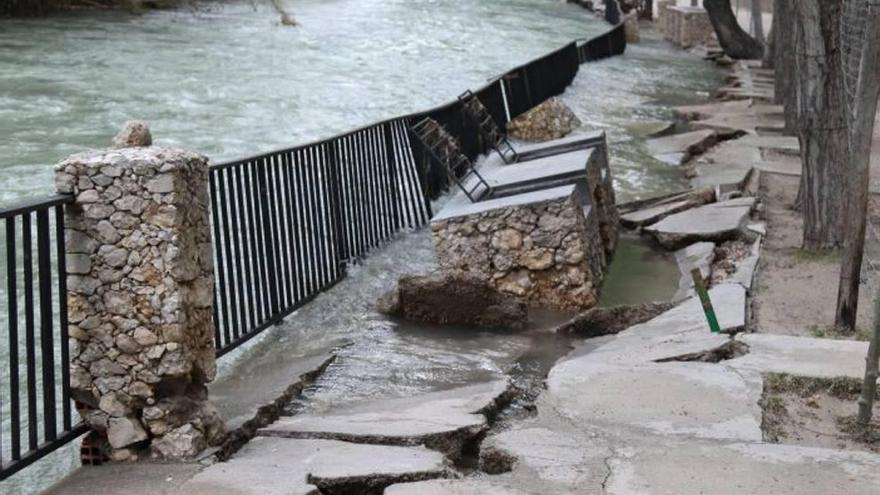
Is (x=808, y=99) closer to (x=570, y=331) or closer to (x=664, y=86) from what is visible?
(x=570, y=331)

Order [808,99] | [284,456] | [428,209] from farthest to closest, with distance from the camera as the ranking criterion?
[428,209]
[808,99]
[284,456]

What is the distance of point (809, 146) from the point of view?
10.6 metres

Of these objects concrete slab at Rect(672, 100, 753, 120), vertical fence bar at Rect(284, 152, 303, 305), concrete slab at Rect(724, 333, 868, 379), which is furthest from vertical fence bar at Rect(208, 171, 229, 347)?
concrete slab at Rect(672, 100, 753, 120)

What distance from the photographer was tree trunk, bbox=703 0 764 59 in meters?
31.9

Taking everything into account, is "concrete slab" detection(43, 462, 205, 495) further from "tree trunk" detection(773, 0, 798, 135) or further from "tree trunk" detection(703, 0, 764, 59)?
"tree trunk" detection(703, 0, 764, 59)

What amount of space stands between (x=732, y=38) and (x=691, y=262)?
23.2 meters

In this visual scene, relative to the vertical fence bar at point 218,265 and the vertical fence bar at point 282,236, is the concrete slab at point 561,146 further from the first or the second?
the vertical fence bar at point 218,265

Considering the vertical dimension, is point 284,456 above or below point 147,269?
below

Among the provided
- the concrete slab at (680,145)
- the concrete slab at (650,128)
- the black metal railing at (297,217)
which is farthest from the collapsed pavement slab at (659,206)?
the concrete slab at (650,128)

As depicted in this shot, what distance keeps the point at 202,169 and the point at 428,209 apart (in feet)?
21.0

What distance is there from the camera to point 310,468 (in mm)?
5270

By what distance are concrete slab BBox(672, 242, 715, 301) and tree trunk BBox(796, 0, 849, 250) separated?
0.81 m

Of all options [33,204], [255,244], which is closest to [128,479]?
[33,204]

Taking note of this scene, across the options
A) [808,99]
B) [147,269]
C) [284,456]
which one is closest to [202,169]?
[147,269]
